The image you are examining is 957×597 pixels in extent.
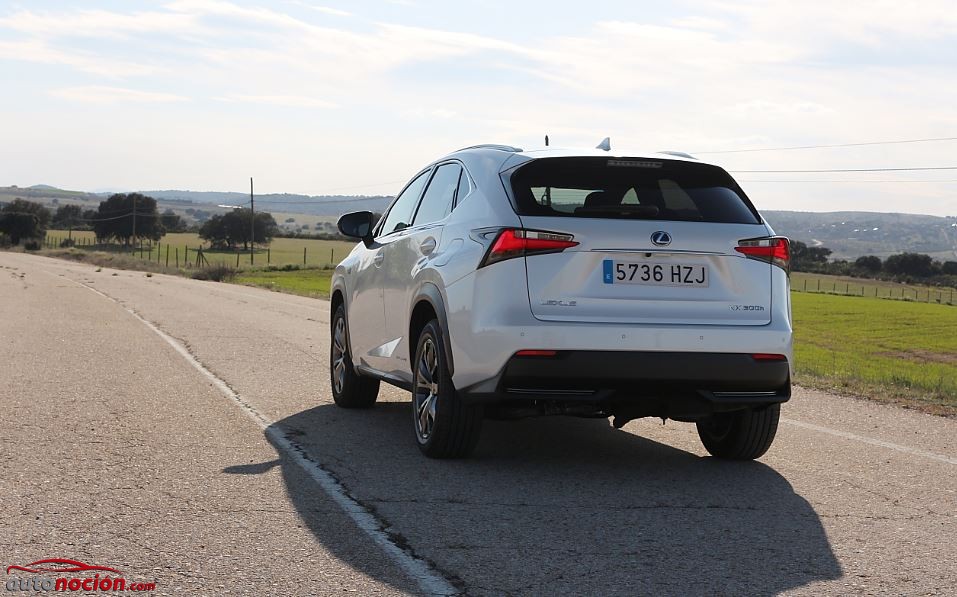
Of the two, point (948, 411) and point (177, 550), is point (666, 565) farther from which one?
point (948, 411)

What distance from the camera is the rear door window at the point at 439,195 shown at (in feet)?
24.2

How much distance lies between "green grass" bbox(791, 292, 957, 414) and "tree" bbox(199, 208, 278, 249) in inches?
2739

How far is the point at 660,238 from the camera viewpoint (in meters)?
6.19

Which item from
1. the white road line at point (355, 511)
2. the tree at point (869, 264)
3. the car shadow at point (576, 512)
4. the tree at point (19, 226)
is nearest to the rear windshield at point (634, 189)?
the car shadow at point (576, 512)

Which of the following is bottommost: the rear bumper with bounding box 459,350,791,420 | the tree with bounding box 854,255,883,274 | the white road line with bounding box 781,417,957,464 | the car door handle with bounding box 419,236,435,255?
the tree with bounding box 854,255,883,274

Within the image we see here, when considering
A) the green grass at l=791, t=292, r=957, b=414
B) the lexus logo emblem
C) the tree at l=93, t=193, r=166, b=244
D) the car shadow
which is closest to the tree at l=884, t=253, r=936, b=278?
the green grass at l=791, t=292, r=957, b=414

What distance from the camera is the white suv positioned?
20.1 feet

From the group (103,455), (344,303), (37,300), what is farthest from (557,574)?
(37,300)

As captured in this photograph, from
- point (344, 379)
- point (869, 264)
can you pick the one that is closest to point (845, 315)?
point (344, 379)

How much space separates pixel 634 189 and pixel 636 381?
4.08 feet

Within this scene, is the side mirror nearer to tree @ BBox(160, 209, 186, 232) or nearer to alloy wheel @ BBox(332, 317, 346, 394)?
alloy wheel @ BBox(332, 317, 346, 394)

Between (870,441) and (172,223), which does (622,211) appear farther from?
(172,223)

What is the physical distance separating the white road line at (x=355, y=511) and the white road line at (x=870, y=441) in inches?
150

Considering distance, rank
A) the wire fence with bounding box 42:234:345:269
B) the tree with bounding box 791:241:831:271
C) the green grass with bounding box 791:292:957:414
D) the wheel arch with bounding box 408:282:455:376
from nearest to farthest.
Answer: the wheel arch with bounding box 408:282:455:376 → the green grass with bounding box 791:292:957:414 → the wire fence with bounding box 42:234:345:269 → the tree with bounding box 791:241:831:271
